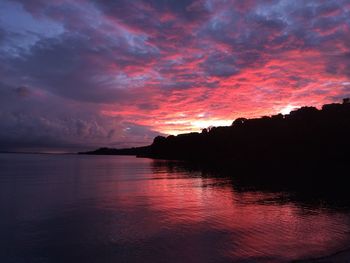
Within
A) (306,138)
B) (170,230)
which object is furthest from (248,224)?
(306,138)

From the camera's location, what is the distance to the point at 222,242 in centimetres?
3095

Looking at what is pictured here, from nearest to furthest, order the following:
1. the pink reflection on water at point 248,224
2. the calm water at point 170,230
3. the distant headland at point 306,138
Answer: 1. the calm water at point 170,230
2. the pink reflection on water at point 248,224
3. the distant headland at point 306,138

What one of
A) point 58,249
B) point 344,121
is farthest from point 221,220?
point 344,121

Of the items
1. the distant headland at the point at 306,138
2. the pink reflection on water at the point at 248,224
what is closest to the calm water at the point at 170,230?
the pink reflection on water at the point at 248,224

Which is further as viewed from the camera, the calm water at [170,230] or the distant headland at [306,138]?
the distant headland at [306,138]

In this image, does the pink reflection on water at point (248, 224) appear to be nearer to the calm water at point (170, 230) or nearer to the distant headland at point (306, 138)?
the calm water at point (170, 230)

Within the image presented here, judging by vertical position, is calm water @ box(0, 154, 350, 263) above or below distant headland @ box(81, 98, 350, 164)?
below

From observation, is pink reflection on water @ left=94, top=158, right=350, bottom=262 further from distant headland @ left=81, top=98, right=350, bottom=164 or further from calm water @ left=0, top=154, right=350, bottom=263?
distant headland @ left=81, top=98, right=350, bottom=164

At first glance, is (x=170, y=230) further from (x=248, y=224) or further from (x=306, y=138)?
(x=306, y=138)

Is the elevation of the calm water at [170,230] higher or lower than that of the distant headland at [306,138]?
lower

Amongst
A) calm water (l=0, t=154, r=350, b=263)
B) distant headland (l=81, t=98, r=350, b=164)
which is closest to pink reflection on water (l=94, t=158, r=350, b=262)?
calm water (l=0, t=154, r=350, b=263)

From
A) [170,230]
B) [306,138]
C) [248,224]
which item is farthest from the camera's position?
[306,138]

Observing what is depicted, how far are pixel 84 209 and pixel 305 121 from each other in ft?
495

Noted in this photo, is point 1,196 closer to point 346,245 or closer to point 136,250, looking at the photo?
point 136,250
